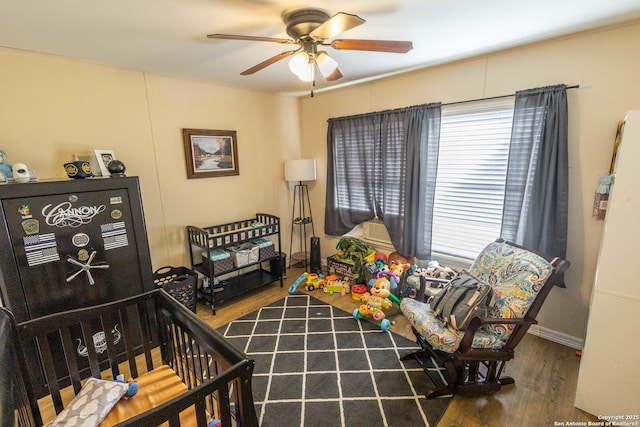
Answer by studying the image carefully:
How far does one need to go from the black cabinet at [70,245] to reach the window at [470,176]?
2.80m

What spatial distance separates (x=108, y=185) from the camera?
6.98 ft

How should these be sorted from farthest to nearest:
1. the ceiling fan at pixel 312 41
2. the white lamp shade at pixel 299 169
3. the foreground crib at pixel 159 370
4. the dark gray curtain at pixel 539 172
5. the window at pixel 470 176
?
the white lamp shade at pixel 299 169
the window at pixel 470 176
the dark gray curtain at pixel 539 172
the ceiling fan at pixel 312 41
the foreground crib at pixel 159 370

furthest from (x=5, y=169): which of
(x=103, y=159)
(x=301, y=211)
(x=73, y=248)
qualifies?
(x=301, y=211)

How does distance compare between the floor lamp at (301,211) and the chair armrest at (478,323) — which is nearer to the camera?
the chair armrest at (478,323)

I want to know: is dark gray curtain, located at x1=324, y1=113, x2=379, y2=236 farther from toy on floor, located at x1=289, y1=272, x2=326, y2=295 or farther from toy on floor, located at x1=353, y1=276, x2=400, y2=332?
toy on floor, located at x1=353, y1=276, x2=400, y2=332

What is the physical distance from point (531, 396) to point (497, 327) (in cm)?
52

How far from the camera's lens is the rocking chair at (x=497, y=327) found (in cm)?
177

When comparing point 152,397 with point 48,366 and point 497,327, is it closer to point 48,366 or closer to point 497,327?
point 48,366

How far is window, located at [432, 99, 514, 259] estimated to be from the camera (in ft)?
8.40

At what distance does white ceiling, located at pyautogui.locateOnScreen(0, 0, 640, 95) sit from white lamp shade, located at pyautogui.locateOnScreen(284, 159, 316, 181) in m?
1.40

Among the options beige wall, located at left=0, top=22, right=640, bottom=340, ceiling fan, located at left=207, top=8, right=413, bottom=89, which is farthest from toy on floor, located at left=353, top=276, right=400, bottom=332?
ceiling fan, located at left=207, top=8, right=413, bottom=89

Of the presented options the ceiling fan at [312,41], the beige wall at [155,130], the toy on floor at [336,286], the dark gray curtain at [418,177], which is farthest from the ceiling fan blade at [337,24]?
the toy on floor at [336,286]

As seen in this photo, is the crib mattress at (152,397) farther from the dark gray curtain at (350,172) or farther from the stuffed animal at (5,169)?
the dark gray curtain at (350,172)

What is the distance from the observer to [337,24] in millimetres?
1351
